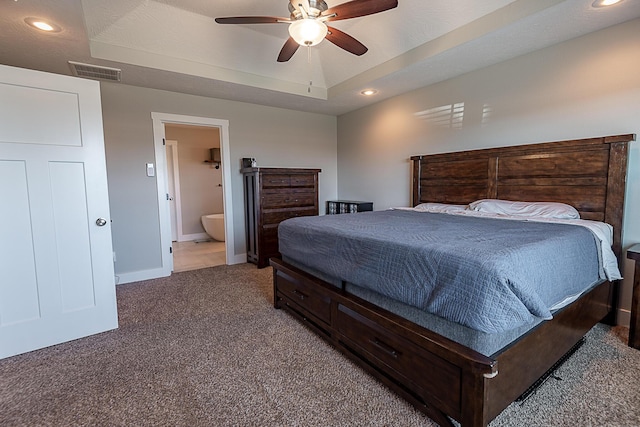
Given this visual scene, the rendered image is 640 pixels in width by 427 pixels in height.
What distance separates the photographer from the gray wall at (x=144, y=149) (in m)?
3.53

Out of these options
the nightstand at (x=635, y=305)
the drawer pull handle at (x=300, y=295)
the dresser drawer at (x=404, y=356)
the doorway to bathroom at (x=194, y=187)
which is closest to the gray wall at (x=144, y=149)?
the doorway to bathroom at (x=194, y=187)

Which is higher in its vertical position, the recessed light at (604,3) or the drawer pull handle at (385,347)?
the recessed light at (604,3)

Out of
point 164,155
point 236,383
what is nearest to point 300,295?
point 236,383

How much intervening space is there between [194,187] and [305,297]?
4944 mm

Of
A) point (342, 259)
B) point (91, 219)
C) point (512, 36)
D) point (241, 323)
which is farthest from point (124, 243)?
point (512, 36)

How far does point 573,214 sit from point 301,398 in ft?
8.43

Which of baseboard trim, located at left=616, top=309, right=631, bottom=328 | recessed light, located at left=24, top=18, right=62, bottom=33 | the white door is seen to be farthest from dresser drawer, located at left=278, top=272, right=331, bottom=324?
recessed light, located at left=24, top=18, right=62, bottom=33

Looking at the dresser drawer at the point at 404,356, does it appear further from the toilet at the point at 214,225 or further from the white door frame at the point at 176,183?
the white door frame at the point at 176,183

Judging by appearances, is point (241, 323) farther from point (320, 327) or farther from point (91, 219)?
point (91, 219)

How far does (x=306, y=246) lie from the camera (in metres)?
2.31

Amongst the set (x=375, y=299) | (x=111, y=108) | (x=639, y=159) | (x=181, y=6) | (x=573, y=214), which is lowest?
(x=375, y=299)

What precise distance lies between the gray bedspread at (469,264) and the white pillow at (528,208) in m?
0.38

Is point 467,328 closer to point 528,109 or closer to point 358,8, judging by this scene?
point 358,8

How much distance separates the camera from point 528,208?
2607 mm
